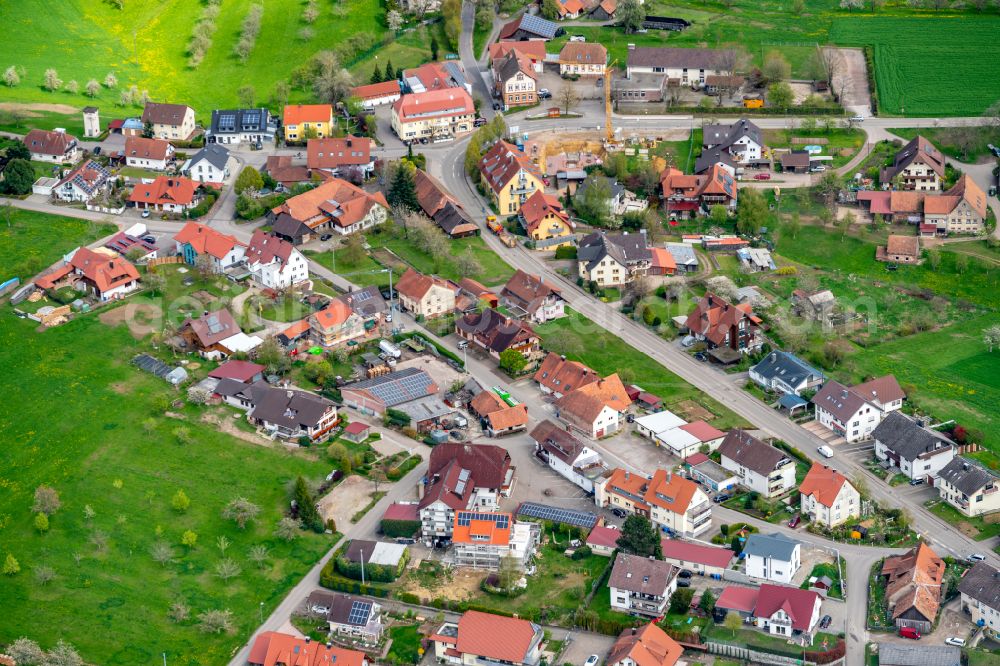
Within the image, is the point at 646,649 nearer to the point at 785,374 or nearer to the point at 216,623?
the point at 216,623

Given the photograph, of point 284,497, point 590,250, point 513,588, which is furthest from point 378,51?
point 513,588

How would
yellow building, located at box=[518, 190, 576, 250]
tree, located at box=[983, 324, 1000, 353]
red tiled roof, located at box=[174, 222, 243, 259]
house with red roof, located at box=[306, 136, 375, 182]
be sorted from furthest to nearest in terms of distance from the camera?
house with red roof, located at box=[306, 136, 375, 182] < yellow building, located at box=[518, 190, 576, 250] < red tiled roof, located at box=[174, 222, 243, 259] < tree, located at box=[983, 324, 1000, 353]

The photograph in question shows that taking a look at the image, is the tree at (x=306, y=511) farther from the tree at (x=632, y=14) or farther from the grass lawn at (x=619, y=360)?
the tree at (x=632, y=14)

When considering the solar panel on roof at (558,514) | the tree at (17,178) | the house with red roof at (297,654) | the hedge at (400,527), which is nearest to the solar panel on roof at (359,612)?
the house with red roof at (297,654)

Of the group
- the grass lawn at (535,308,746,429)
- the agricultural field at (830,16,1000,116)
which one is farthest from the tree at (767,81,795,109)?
the grass lawn at (535,308,746,429)

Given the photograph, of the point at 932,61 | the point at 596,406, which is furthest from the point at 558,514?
the point at 932,61

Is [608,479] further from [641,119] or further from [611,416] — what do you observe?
[641,119]

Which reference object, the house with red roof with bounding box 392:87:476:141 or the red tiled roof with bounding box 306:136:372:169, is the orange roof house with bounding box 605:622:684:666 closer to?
the red tiled roof with bounding box 306:136:372:169
